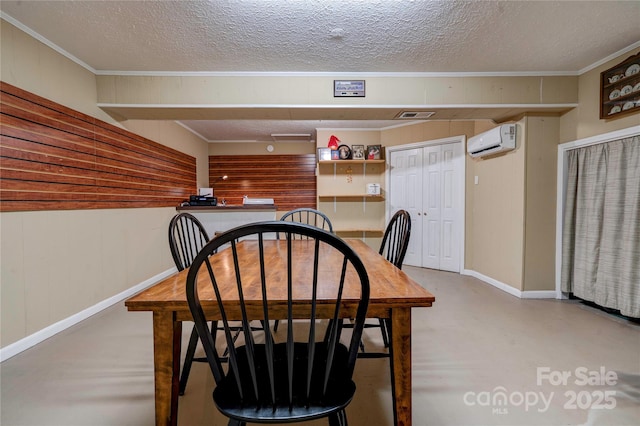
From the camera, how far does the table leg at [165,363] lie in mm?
1046

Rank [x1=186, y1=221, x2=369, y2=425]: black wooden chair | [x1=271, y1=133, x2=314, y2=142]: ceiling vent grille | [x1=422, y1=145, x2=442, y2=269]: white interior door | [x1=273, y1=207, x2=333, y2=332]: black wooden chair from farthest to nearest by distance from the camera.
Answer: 1. [x1=271, y1=133, x2=314, y2=142]: ceiling vent grille
2. [x1=422, y1=145, x2=442, y2=269]: white interior door
3. [x1=273, y1=207, x2=333, y2=332]: black wooden chair
4. [x1=186, y1=221, x2=369, y2=425]: black wooden chair

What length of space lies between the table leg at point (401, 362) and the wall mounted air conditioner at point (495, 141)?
3.12m

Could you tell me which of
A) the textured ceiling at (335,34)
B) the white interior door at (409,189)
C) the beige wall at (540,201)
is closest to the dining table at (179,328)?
the textured ceiling at (335,34)

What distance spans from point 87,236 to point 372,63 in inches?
125

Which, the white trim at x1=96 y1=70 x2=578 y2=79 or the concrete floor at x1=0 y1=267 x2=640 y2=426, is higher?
the white trim at x1=96 y1=70 x2=578 y2=79

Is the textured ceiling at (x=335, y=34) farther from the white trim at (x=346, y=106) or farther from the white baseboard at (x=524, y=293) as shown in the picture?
the white baseboard at (x=524, y=293)

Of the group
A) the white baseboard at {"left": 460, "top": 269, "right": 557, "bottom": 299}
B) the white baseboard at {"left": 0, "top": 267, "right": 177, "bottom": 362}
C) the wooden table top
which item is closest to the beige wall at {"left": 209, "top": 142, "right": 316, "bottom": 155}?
the white baseboard at {"left": 0, "top": 267, "right": 177, "bottom": 362}

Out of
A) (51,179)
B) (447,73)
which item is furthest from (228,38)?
(447,73)

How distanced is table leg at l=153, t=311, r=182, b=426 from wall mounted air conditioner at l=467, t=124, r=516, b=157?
3681 millimetres

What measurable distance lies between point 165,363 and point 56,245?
6.93 feet

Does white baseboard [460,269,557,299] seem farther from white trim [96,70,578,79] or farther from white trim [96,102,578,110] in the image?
white trim [96,70,578,79]

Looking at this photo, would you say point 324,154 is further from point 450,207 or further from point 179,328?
point 179,328

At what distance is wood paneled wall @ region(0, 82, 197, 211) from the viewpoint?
6.73 feet

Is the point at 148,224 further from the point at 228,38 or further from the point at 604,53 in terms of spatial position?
the point at 604,53
